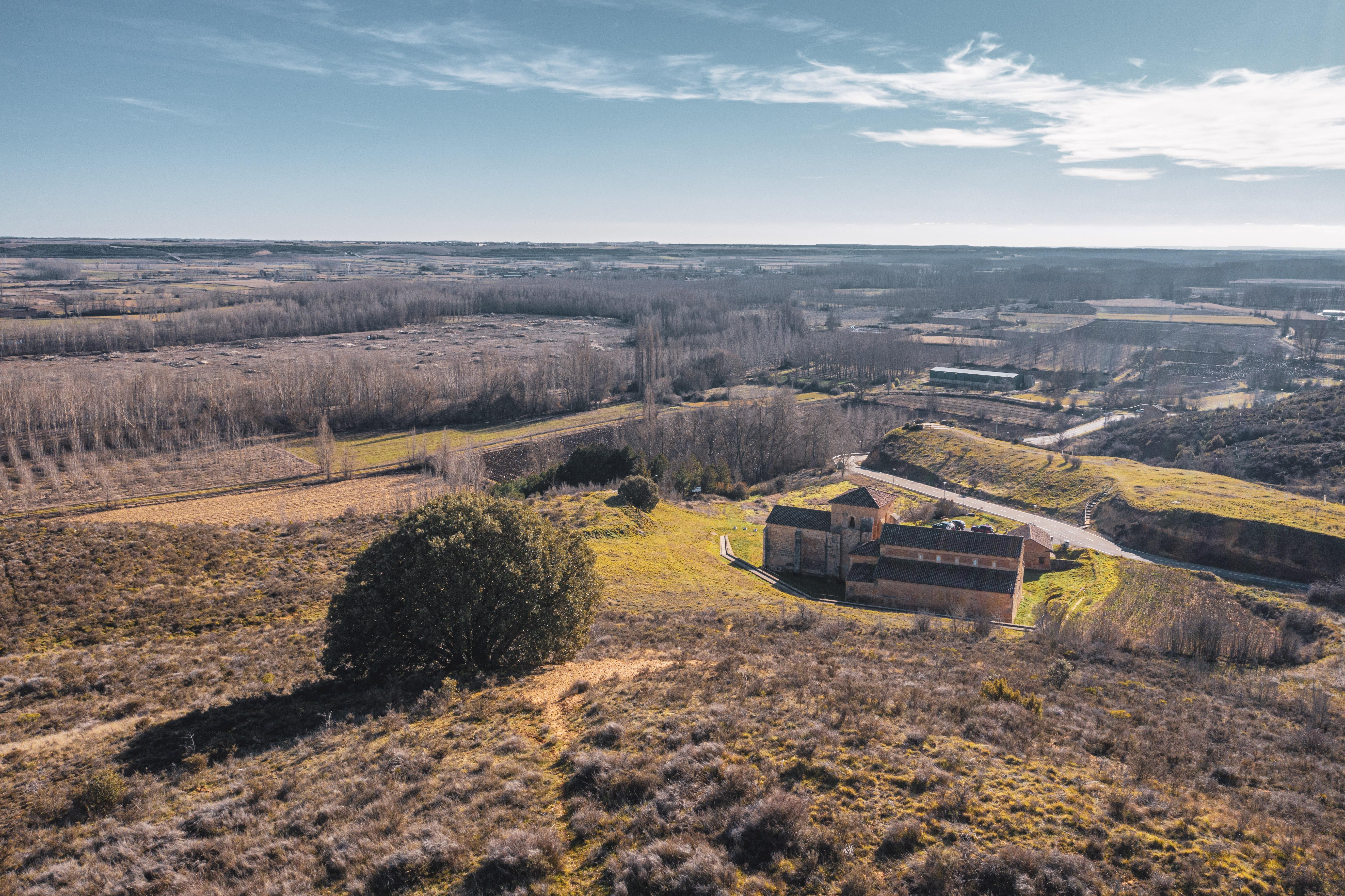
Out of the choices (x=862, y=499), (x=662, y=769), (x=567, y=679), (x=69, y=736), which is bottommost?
(x=862, y=499)

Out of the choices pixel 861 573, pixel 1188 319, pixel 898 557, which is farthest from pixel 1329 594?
pixel 1188 319

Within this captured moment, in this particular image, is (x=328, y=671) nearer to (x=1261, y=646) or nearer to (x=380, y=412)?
(x=1261, y=646)

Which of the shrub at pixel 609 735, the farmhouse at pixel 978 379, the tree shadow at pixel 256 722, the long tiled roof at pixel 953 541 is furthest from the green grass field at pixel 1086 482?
the tree shadow at pixel 256 722

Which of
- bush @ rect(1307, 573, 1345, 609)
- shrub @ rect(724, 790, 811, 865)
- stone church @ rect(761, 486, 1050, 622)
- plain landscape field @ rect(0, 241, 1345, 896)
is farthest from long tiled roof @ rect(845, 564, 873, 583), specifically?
shrub @ rect(724, 790, 811, 865)

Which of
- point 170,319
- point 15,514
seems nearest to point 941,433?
point 15,514

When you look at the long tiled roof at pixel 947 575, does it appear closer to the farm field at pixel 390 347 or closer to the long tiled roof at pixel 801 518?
the long tiled roof at pixel 801 518

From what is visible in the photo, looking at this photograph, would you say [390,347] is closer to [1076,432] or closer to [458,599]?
[1076,432]

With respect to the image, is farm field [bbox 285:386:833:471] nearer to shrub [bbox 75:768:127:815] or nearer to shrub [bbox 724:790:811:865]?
shrub [bbox 75:768:127:815]
